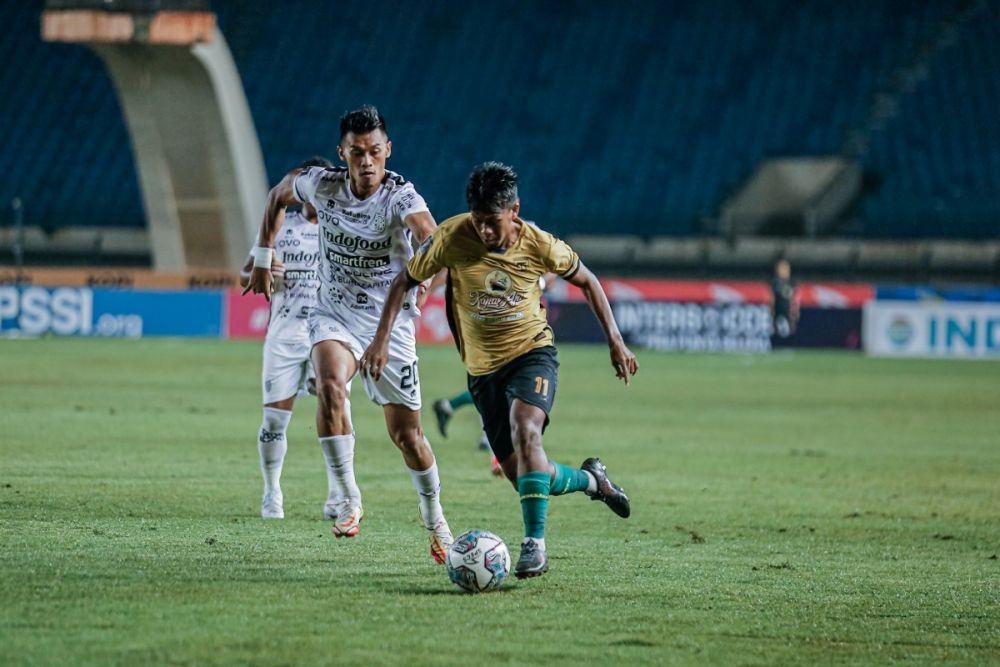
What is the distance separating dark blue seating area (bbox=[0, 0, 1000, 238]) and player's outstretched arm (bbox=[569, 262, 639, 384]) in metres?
32.5

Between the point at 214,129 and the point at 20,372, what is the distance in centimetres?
1341

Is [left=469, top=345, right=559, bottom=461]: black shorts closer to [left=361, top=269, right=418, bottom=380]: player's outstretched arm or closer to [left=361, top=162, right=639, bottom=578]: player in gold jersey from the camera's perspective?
[left=361, top=162, right=639, bottom=578]: player in gold jersey

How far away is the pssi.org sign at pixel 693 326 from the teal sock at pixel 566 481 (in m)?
27.8

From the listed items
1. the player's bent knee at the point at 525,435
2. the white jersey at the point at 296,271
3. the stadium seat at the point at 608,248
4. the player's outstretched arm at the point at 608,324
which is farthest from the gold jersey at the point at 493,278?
the stadium seat at the point at 608,248

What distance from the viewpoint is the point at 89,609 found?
22.1ft

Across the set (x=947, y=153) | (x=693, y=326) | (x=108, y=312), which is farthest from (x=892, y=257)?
(x=108, y=312)

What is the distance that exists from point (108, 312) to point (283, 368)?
25.6m

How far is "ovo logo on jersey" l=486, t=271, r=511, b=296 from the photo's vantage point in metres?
8.15

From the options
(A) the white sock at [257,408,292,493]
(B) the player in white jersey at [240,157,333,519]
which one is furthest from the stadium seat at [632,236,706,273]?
(A) the white sock at [257,408,292,493]

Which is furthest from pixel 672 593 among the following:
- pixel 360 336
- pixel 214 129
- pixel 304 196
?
pixel 214 129

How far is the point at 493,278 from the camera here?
815 cm

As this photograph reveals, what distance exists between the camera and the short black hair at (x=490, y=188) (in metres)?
7.79

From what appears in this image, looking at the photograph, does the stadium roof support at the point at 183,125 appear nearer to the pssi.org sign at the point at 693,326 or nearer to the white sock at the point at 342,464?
the pssi.org sign at the point at 693,326

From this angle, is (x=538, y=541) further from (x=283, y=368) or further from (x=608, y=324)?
(x=283, y=368)
